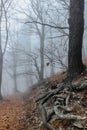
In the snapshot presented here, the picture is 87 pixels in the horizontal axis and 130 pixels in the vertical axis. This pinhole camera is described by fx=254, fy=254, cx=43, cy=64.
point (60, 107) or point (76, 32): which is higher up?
point (76, 32)

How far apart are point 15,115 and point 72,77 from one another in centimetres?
263

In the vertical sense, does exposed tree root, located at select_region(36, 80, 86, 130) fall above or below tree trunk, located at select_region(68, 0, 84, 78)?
below

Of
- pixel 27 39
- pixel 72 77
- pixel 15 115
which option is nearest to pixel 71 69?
pixel 72 77

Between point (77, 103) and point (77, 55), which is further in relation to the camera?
point (77, 55)

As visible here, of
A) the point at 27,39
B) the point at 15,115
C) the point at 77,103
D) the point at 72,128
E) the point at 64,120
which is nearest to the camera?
the point at 72,128

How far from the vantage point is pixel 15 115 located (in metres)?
9.62

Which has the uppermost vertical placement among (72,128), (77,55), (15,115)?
(77,55)

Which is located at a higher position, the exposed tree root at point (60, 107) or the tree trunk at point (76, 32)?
the tree trunk at point (76, 32)

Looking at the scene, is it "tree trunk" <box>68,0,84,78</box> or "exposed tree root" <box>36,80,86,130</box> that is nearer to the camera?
"exposed tree root" <box>36,80,86,130</box>

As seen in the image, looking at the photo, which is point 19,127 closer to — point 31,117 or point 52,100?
point 31,117

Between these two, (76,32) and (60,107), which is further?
(76,32)

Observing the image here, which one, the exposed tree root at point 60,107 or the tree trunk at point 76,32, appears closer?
the exposed tree root at point 60,107

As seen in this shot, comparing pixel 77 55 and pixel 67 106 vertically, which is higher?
pixel 77 55

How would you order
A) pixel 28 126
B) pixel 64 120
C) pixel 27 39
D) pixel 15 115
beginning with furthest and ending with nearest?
1. pixel 27 39
2. pixel 15 115
3. pixel 28 126
4. pixel 64 120
